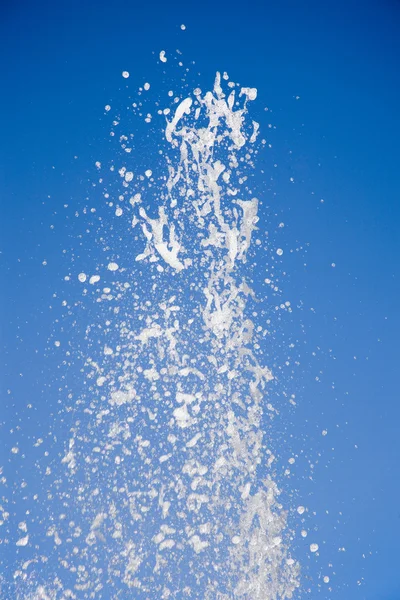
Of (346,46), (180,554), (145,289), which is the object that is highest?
(346,46)

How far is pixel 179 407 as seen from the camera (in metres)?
2.00

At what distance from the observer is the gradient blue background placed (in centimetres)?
200

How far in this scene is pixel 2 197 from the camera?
201cm

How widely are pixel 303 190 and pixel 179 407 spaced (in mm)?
694

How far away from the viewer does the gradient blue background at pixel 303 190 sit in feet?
6.56

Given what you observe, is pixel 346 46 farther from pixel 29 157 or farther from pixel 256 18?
pixel 29 157

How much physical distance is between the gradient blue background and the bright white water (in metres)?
0.10

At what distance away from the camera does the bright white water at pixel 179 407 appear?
1961 mm

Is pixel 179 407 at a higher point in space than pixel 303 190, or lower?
lower

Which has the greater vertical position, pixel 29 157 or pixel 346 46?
pixel 346 46

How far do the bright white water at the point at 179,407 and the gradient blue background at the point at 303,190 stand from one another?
10 cm

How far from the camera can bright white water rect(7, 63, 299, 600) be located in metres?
1.96

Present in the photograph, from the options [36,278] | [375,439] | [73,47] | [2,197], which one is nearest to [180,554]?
[375,439]

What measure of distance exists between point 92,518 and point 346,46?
1.50 metres
